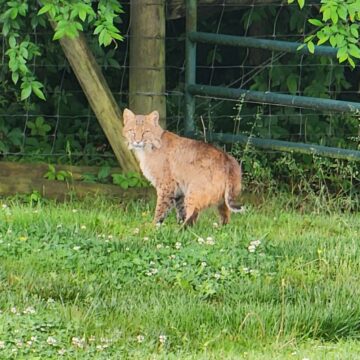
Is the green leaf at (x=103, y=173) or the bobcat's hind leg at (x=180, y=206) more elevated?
the green leaf at (x=103, y=173)

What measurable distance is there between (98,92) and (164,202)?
48.3 inches

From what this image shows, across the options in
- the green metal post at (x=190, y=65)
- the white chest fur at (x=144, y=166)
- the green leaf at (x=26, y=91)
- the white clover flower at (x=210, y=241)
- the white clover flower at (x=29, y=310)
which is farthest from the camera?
the green metal post at (x=190, y=65)

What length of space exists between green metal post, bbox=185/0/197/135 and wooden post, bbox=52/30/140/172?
692 millimetres

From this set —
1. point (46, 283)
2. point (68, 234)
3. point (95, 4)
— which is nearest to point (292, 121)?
point (95, 4)

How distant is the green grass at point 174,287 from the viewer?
219 inches

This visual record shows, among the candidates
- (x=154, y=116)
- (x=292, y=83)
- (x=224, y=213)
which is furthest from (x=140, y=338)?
(x=292, y=83)

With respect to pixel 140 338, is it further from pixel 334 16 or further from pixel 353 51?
pixel 353 51

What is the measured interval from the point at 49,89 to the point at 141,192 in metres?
1.76

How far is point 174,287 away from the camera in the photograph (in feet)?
21.2

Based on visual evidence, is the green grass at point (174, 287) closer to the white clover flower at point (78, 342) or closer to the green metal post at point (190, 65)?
the white clover flower at point (78, 342)

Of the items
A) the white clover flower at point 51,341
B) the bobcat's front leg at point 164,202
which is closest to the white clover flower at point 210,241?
the bobcat's front leg at point 164,202

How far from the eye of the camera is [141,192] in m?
9.27

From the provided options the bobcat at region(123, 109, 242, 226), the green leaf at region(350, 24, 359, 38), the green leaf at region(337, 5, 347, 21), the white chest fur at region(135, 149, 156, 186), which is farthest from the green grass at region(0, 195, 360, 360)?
the green leaf at region(337, 5, 347, 21)

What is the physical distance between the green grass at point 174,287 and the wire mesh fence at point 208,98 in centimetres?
182
